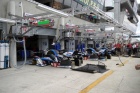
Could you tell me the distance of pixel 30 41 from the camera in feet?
54.2

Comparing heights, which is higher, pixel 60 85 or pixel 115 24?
pixel 115 24

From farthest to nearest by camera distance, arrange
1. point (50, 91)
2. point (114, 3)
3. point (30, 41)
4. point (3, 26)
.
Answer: point (114, 3) → point (30, 41) → point (3, 26) → point (50, 91)

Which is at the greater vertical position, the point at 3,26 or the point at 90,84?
the point at 3,26

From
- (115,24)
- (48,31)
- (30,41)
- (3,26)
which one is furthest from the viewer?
(30,41)

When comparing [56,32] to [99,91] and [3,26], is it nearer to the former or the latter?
[3,26]

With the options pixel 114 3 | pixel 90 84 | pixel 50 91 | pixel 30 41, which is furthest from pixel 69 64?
pixel 114 3

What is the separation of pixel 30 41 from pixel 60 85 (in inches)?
495

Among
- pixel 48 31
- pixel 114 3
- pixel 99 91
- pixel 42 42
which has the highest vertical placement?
pixel 114 3

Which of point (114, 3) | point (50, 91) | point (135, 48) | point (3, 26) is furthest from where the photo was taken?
point (114, 3)

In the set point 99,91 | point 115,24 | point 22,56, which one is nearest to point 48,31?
point 22,56

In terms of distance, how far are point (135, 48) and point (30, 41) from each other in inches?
546

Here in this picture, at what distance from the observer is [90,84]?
5.09 meters

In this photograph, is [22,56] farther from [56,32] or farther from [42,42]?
[56,32]

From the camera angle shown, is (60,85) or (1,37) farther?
(1,37)
